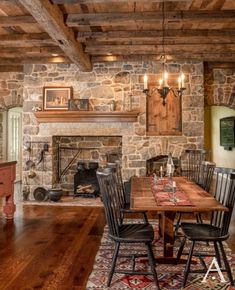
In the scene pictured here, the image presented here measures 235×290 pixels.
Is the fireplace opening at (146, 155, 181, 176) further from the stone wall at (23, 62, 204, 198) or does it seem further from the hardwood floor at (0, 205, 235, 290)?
the hardwood floor at (0, 205, 235, 290)

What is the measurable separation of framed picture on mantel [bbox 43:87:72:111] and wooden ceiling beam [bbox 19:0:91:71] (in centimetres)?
109

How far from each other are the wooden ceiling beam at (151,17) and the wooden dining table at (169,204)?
226 centimetres

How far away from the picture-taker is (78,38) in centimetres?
535

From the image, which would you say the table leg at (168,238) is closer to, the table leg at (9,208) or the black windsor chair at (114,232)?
the black windsor chair at (114,232)

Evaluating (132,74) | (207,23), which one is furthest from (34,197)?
(207,23)

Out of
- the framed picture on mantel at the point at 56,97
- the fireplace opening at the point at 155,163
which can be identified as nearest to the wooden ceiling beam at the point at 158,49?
the framed picture on mantel at the point at 56,97

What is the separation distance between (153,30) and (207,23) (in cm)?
87

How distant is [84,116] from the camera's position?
684 centimetres

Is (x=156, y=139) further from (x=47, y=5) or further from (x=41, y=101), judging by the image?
(x=47, y=5)

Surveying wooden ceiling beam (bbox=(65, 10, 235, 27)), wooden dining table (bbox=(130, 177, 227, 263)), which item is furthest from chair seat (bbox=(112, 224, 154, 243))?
wooden ceiling beam (bbox=(65, 10, 235, 27))

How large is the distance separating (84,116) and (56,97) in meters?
0.79

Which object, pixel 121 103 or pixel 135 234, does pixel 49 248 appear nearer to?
pixel 135 234

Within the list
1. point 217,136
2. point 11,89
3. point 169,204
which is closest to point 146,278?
point 169,204

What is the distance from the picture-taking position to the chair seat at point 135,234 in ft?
8.87
